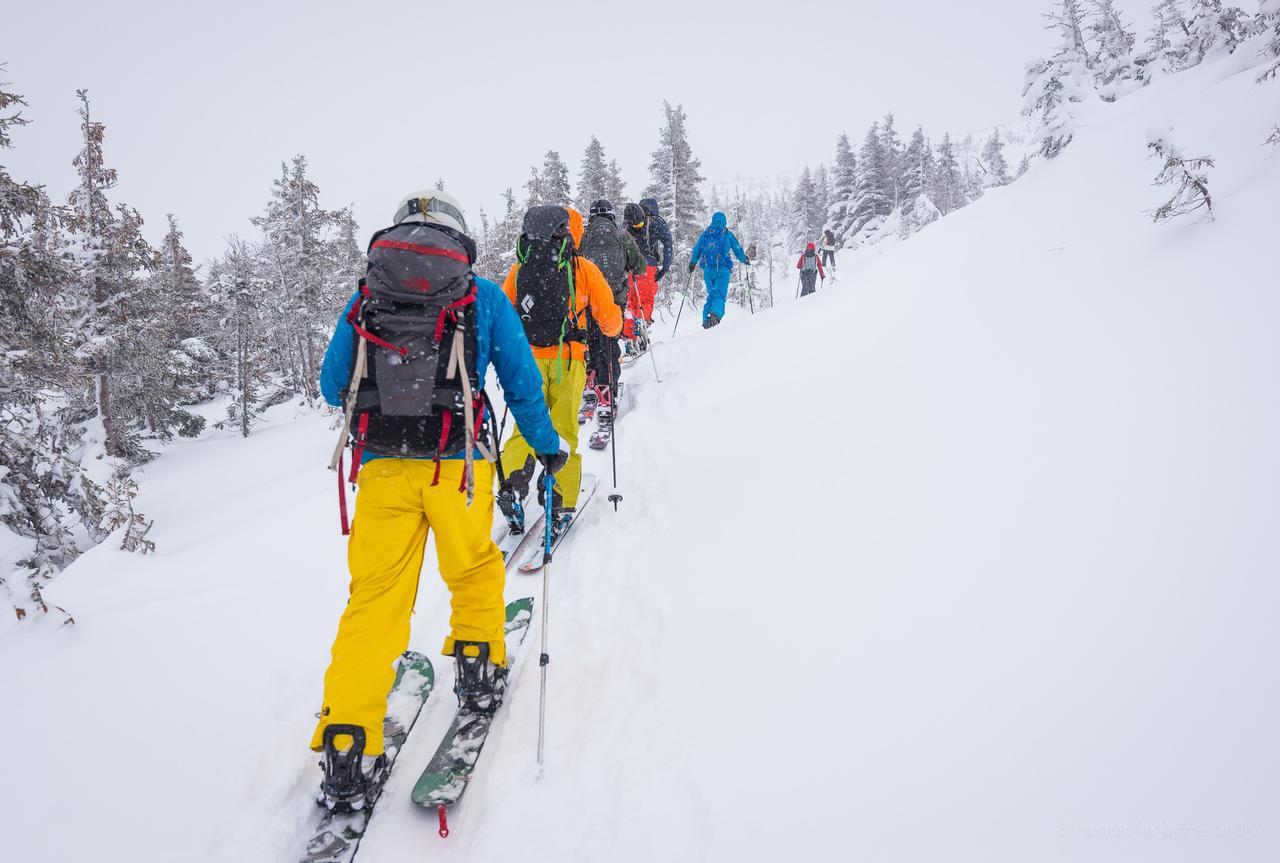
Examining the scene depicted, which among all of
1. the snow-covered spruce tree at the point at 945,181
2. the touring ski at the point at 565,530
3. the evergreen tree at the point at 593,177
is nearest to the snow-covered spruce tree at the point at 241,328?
the evergreen tree at the point at 593,177

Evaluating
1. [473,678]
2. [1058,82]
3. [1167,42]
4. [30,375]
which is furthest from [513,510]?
[1167,42]

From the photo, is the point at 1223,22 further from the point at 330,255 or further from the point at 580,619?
the point at 330,255

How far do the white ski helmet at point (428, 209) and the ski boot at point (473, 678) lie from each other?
2.40m

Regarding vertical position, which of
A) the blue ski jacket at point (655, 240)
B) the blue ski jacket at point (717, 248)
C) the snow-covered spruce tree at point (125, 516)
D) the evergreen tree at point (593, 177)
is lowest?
the snow-covered spruce tree at point (125, 516)

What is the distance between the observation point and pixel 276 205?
31.0 metres

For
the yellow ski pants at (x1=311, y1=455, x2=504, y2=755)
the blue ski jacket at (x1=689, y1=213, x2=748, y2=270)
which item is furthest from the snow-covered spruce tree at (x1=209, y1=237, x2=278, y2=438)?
the yellow ski pants at (x1=311, y1=455, x2=504, y2=755)

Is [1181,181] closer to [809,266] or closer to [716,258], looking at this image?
[716,258]

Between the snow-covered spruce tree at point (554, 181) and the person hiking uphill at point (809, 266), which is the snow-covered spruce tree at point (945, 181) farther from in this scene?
the person hiking uphill at point (809, 266)

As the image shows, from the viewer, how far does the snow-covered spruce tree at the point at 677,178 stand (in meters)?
31.6

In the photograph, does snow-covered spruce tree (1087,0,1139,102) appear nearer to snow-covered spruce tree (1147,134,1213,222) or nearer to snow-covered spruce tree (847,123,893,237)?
snow-covered spruce tree (847,123,893,237)

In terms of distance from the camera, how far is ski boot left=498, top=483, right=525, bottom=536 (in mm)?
5536

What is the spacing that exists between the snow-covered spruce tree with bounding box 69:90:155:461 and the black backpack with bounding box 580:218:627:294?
2053cm

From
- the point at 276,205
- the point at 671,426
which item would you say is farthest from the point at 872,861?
the point at 276,205

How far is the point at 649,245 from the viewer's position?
11320 millimetres
